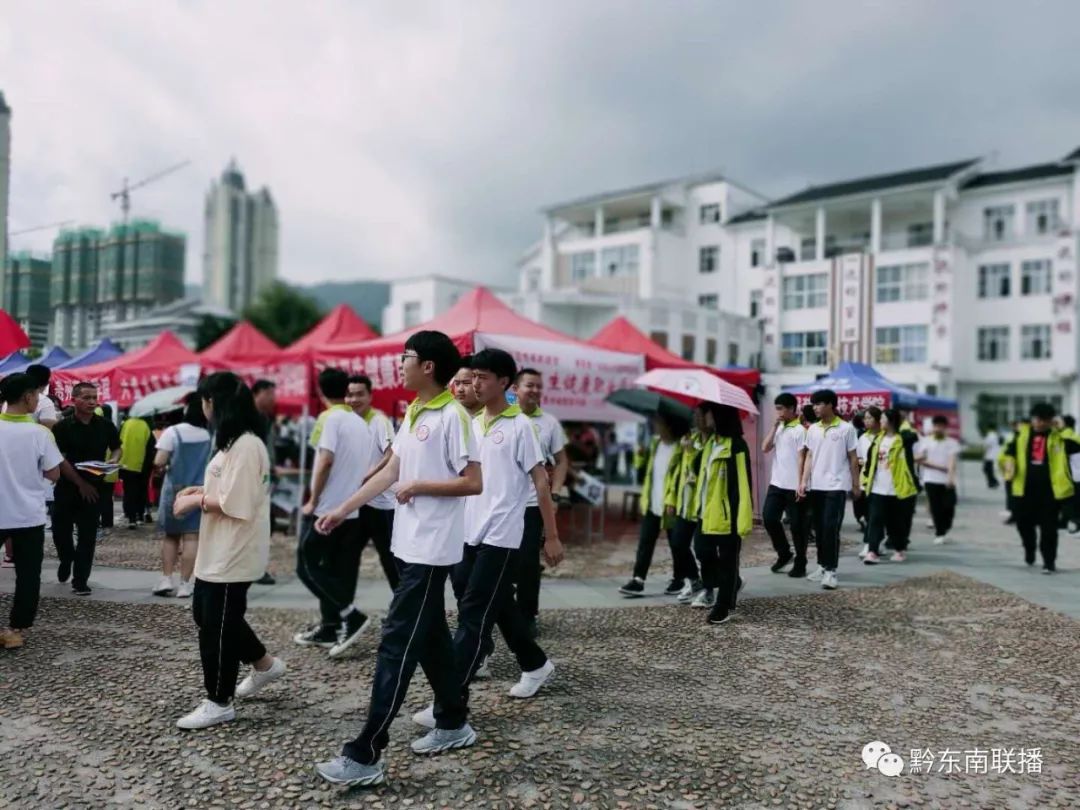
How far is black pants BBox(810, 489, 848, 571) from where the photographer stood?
6016 mm

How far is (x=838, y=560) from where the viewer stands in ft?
20.8

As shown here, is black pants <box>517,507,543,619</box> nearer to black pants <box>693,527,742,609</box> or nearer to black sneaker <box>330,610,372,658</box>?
black sneaker <box>330,610,372,658</box>

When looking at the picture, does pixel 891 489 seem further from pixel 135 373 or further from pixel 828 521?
pixel 135 373

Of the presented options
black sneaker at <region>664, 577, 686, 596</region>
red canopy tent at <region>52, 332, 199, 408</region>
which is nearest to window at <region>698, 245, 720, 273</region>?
red canopy tent at <region>52, 332, 199, 408</region>

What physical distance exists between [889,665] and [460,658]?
9.74 ft

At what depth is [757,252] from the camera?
19.1 m

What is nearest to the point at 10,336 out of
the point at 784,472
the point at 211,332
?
the point at 784,472

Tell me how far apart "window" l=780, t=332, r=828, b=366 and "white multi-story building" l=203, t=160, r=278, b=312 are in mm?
95944

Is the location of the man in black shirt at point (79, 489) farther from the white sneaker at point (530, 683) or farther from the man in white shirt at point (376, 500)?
the white sneaker at point (530, 683)

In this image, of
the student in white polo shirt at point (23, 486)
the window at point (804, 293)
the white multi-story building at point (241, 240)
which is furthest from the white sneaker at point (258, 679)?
the white multi-story building at point (241, 240)

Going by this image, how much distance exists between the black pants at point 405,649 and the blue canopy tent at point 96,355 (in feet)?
14.3

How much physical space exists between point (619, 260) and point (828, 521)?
3564 cm

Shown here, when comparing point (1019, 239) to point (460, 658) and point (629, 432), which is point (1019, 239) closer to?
point (629, 432)

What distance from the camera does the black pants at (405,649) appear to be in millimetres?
2938
